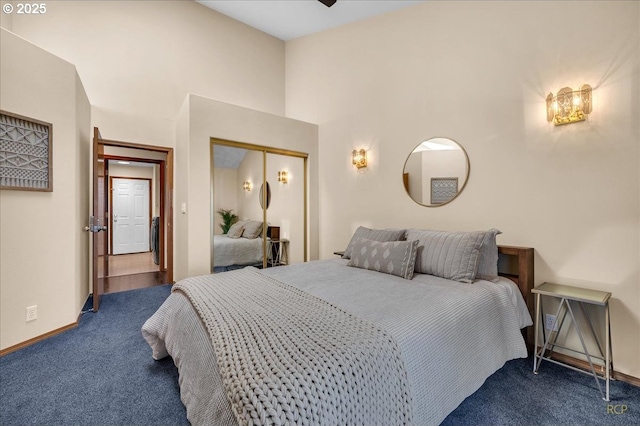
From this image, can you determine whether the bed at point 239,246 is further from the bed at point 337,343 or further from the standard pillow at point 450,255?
the standard pillow at point 450,255

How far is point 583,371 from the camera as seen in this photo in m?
2.02

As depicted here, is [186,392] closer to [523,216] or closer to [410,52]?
[523,216]

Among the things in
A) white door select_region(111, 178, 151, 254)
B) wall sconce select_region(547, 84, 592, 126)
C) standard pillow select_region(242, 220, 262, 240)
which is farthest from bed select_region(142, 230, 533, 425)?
white door select_region(111, 178, 151, 254)

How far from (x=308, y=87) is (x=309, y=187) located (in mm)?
1641

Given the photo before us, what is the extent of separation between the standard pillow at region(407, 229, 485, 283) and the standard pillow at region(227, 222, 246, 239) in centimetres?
233

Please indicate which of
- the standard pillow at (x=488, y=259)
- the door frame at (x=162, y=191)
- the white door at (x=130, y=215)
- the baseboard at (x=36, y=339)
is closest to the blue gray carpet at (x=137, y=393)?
the baseboard at (x=36, y=339)

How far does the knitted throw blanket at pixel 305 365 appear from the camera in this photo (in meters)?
0.89

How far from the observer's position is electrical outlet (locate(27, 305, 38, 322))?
2413mm

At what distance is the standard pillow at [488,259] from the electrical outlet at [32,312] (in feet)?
12.2

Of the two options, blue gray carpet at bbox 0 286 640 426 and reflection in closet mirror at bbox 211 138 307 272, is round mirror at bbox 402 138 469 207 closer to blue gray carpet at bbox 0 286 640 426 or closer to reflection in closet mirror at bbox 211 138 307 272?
blue gray carpet at bbox 0 286 640 426

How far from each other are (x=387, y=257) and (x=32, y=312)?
10.1 ft

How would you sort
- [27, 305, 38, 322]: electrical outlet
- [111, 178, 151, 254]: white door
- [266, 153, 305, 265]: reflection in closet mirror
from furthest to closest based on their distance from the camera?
[111, 178, 151, 254]: white door, [266, 153, 305, 265]: reflection in closet mirror, [27, 305, 38, 322]: electrical outlet

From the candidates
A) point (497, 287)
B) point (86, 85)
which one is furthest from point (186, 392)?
point (86, 85)

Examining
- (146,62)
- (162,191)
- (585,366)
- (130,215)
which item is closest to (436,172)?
(585,366)
